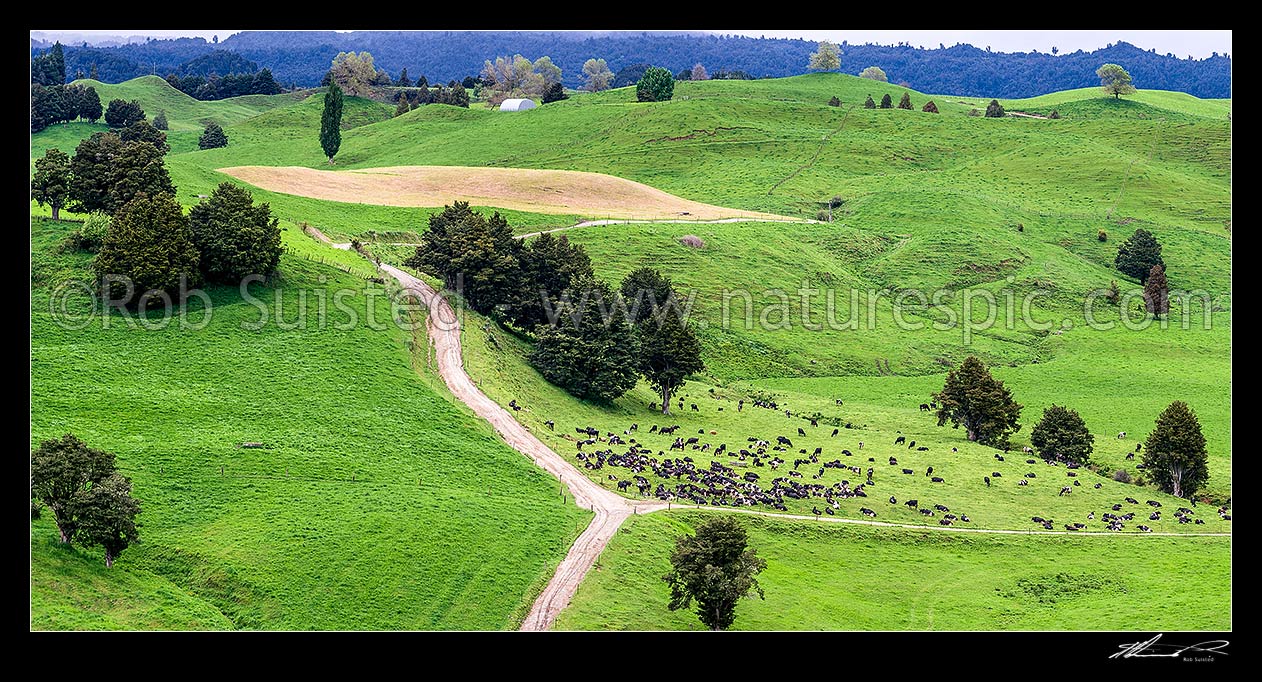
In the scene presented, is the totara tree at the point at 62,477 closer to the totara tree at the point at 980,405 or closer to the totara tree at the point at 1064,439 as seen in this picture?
the totara tree at the point at 980,405

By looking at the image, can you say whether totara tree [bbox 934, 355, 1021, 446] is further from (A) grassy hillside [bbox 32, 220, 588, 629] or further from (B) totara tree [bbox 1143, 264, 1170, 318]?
(B) totara tree [bbox 1143, 264, 1170, 318]

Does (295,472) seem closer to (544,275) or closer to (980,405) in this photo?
(544,275)

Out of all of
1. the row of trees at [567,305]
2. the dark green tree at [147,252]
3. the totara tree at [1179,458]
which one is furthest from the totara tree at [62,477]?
the totara tree at [1179,458]

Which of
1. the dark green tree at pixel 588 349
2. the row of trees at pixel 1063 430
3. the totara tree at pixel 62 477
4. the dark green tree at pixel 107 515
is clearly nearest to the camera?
the dark green tree at pixel 107 515

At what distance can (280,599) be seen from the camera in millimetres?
63688

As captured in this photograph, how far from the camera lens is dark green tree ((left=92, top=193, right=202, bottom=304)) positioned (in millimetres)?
92188

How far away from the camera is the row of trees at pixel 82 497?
62938 mm

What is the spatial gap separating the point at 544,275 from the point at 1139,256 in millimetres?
90704

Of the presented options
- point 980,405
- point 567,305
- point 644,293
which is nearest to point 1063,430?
point 980,405

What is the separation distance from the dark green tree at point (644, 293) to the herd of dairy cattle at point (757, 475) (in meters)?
21.8

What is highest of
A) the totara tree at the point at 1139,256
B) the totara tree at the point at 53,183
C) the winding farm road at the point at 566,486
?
the totara tree at the point at 53,183

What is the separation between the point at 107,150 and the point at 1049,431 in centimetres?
8497

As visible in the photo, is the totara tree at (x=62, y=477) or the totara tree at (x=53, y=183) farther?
the totara tree at (x=53, y=183)

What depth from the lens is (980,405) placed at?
10369cm
